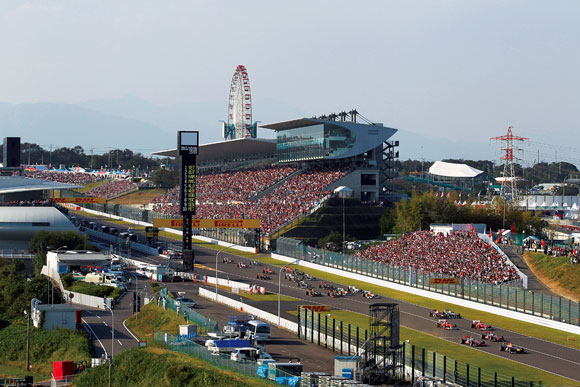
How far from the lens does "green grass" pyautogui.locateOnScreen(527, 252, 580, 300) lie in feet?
253

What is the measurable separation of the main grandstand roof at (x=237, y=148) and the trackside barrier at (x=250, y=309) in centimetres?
8047

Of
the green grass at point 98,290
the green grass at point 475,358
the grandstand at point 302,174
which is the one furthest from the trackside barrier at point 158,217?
Result: the green grass at point 475,358

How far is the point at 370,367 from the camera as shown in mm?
43875

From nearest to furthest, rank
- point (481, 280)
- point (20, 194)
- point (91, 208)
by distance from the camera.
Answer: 1. point (481, 280)
2. point (20, 194)
3. point (91, 208)

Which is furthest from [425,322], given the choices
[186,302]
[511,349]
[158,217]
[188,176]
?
[158,217]

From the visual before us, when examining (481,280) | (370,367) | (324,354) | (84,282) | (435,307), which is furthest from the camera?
(84,282)

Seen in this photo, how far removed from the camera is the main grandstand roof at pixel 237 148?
6383 inches

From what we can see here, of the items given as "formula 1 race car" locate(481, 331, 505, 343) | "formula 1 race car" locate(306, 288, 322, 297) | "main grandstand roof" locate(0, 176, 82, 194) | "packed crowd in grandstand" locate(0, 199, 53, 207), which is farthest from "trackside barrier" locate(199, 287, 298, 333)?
"main grandstand roof" locate(0, 176, 82, 194)

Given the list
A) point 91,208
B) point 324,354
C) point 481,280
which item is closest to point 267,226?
point 481,280

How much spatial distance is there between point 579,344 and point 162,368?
2897 centimetres

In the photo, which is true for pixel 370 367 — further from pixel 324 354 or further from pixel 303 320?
pixel 303 320

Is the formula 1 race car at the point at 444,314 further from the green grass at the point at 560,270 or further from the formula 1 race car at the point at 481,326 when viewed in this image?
the green grass at the point at 560,270

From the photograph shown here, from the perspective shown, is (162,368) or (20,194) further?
(20,194)

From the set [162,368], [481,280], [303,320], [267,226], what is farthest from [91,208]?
[162,368]
